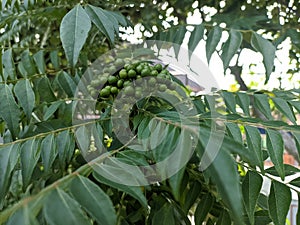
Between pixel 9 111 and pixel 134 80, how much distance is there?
0.66 feet

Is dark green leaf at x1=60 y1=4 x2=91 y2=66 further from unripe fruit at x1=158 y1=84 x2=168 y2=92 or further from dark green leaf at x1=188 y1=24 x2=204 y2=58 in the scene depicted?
dark green leaf at x1=188 y1=24 x2=204 y2=58

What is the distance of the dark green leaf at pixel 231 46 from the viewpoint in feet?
2.40

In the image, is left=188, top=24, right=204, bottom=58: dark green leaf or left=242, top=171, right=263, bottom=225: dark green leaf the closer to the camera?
left=242, top=171, right=263, bottom=225: dark green leaf

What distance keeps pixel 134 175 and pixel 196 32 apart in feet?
1.51

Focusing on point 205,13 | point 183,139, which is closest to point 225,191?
point 183,139

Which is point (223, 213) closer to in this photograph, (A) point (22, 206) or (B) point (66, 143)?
(B) point (66, 143)

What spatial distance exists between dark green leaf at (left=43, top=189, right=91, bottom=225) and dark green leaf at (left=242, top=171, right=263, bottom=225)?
0.28 m

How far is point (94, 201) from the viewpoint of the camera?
0.33m

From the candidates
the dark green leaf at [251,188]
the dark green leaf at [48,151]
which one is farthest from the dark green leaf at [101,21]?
the dark green leaf at [251,188]

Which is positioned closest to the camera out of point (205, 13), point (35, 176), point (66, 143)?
point (66, 143)

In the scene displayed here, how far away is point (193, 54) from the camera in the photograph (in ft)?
2.67

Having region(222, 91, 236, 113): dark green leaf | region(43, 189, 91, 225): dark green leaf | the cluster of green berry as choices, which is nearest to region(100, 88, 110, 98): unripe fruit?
the cluster of green berry

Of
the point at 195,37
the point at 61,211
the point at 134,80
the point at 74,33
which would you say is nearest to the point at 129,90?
the point at 134,80

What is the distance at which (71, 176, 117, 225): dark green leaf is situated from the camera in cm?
31
